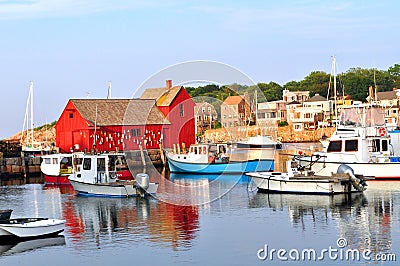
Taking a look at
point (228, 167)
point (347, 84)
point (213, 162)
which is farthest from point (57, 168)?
point (347, 84)

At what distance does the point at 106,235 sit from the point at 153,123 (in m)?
33.1

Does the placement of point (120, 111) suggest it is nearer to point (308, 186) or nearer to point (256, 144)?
point (256, 144)

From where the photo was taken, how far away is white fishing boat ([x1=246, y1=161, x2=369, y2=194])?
30.8 metres

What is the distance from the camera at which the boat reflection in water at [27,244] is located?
69.2 feet

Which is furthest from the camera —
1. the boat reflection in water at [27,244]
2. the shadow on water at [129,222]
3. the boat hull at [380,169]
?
the boat hull at [380,169]

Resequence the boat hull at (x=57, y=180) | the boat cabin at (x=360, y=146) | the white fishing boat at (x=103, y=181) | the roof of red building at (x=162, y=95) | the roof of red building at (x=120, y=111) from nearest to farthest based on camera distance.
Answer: the white fishing boat at (x=103, y=181)
the boat cabin at (x=360, y=146)
the boat hull at (x=57, y=180)
the roof of red building at (x=120, y=111)
the roof of red building at (x=162, y=95)

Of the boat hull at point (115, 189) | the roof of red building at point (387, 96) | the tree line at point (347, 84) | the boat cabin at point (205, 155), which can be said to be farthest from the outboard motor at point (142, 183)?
the tree line at point (347, 84)

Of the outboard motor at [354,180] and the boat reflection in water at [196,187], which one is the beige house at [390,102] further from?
the outboard motor at [354,180]

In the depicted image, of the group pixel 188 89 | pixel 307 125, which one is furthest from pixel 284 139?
pixel 188 89

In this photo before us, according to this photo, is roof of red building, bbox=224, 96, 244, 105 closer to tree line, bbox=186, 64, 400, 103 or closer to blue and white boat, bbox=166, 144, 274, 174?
blue and white boat, bbox=166, 144, 274, 174

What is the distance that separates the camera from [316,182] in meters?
30.9

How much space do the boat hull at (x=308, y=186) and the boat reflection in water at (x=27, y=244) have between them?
11.8 metres

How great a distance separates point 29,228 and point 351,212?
11052 mm

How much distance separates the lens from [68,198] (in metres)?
34.0
